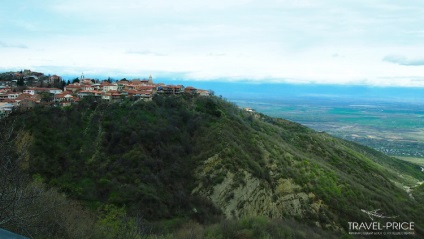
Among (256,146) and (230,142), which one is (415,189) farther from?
(230,142)

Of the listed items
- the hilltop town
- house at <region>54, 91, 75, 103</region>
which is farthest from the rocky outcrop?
house at <region>54, 91, 75, 103</region>

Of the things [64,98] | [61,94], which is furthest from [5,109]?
[61,94]

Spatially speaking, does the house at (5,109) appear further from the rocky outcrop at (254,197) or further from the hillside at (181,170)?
the rocky outcrop at (254,197)

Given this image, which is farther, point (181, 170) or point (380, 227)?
point (181, 170)

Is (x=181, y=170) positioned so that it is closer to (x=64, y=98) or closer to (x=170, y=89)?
(x=64, y=98)

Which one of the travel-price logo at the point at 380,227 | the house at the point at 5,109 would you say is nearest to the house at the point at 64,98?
the house at the point at 5,109

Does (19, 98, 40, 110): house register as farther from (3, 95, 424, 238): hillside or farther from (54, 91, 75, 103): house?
(54, 91, 75, 103): house

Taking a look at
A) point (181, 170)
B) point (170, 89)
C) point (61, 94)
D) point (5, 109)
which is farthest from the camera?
point (170, 89)
